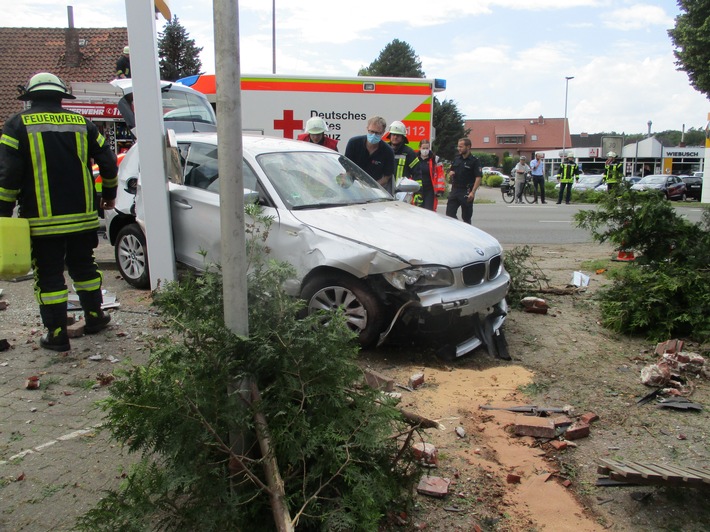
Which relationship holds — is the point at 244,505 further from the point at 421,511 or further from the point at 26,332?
the point at 26,332

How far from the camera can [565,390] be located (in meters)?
4.34

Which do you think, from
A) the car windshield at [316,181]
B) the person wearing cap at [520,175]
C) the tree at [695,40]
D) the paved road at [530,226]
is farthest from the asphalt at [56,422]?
the person wearing cap at [520,175]

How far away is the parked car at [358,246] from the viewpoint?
4.74 m

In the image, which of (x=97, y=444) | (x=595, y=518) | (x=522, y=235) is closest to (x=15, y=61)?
(x=522, y=235)

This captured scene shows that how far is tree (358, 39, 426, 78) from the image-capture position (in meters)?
59.9

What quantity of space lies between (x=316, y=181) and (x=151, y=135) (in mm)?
1680

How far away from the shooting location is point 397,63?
60219 mm

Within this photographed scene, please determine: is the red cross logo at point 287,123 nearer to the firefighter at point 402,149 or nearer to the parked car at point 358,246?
the firefighter at point 402,149

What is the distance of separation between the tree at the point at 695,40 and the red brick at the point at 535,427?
16795 mm

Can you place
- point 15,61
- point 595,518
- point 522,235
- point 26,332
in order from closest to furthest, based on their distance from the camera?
1. point 595,518
2. point 26,332
3. point 522,235
4. point 15,61

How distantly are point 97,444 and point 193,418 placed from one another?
1431mm

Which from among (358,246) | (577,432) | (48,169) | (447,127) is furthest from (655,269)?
(447,127)

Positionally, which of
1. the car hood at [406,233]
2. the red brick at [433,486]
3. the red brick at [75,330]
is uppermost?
the car hood at [406,233]

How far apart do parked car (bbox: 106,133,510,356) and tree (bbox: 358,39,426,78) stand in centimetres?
5619
